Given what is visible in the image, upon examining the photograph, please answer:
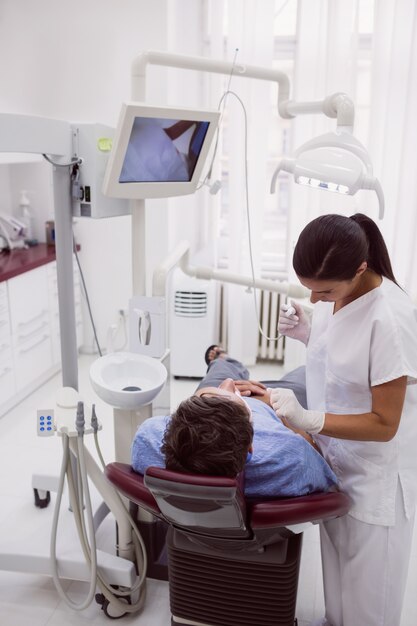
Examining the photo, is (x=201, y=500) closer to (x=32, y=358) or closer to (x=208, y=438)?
(x=208, y=438)

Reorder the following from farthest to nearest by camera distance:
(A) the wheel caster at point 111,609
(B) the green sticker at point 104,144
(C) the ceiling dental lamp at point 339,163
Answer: (A) the wheel caster at point 111,609 → (B) the green sticker at point 104,144 → (C) the ceiling dental lamp at point 339,163

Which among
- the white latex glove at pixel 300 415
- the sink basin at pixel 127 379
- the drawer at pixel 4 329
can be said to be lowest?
the drawer at pixel 4 329

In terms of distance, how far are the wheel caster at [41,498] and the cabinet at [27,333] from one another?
34.9 inches

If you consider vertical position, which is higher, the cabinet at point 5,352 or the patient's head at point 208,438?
the patient's head at point 208,438

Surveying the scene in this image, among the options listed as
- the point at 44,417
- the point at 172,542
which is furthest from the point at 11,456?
the point at 172,542

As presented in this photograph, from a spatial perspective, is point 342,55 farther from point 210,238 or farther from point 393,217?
point 210,238

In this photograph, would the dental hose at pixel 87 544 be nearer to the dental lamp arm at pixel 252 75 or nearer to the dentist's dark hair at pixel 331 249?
the dentist's dark hair at pixel 331 249

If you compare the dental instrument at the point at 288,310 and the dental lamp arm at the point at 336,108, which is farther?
the dental instrument at the point at 288,310

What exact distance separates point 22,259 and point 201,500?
242cm

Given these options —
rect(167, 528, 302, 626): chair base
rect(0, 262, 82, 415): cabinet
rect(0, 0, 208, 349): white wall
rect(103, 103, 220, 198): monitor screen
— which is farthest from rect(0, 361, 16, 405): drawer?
rect(167, 528, 302, 626): chair base

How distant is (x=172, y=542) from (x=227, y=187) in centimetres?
248

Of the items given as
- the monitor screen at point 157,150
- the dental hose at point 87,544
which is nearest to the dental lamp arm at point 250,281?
the monitor screen at point 157,150

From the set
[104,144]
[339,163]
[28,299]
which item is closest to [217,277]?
[104,144]

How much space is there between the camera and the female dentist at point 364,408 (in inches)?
50.9
